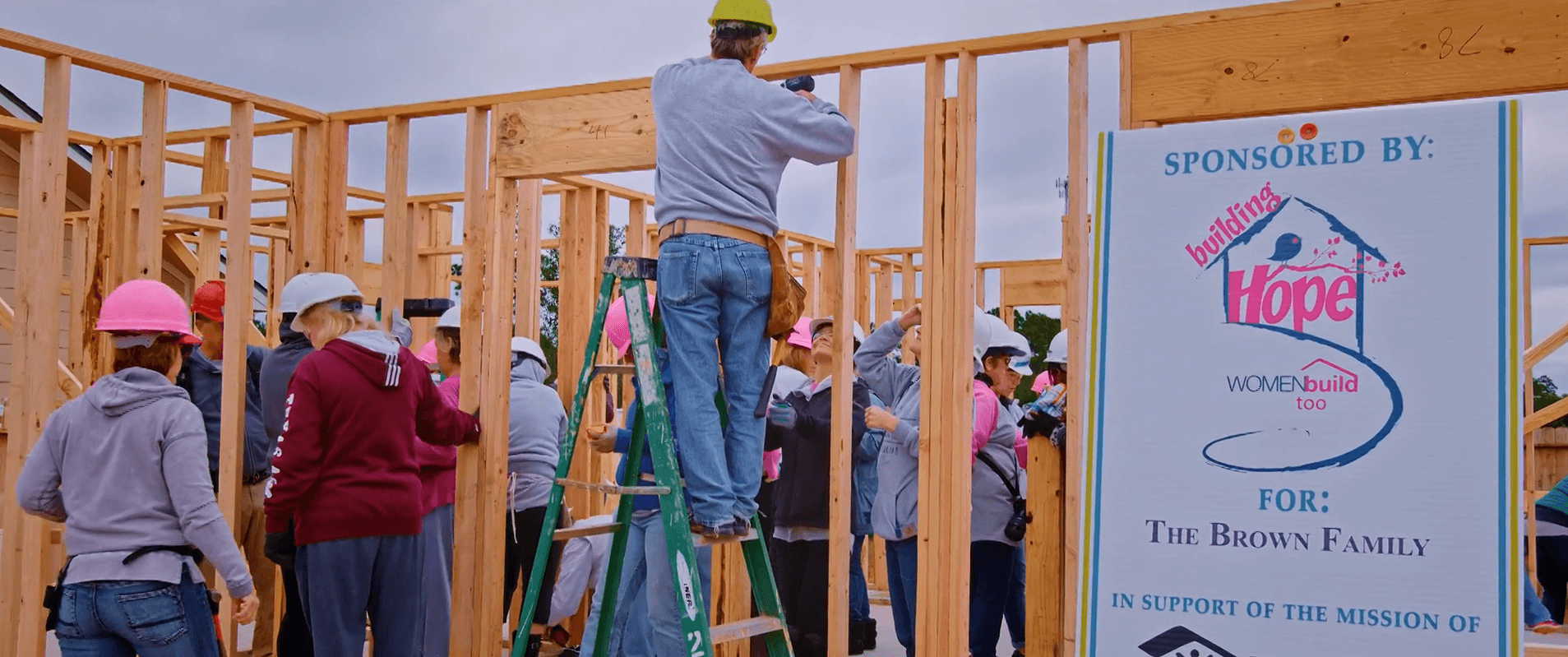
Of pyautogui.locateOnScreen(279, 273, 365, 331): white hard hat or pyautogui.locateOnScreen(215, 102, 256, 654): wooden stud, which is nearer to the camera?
pyautogui.locateOnScreen(279, 273, 365, 331): white hard hat

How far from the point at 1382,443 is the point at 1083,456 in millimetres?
708

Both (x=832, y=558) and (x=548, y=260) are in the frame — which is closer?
(x=832, y=558)

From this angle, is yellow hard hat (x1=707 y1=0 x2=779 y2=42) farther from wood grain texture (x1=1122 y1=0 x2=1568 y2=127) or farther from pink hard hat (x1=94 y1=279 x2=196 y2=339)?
pink hard hat (x1=94 y1=279 x2=196 y2=339)

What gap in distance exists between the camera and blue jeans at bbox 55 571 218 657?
142 inches

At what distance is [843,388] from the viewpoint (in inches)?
186

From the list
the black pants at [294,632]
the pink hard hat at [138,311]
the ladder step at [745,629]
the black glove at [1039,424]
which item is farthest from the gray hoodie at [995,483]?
the pink hard hat at [138,311]

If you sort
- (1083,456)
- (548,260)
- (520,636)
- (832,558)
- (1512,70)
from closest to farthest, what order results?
(1083,456) → (1512,70) → (520,636) → (832,558) → (548,260)

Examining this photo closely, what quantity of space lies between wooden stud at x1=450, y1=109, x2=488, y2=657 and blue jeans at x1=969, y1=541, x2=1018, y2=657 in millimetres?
2012

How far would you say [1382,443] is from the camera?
3.04m

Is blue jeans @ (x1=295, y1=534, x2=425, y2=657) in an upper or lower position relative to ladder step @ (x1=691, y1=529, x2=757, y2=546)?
lower

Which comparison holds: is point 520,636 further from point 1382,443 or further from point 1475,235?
point 1475,235

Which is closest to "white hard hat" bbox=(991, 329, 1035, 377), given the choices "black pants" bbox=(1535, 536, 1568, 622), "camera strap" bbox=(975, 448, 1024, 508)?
"camera strap" bbox=(975, 448, 1024, 508)

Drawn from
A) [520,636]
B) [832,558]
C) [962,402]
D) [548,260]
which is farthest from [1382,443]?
[548,260]

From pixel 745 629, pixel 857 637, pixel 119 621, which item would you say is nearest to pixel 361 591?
pixel 119 621
